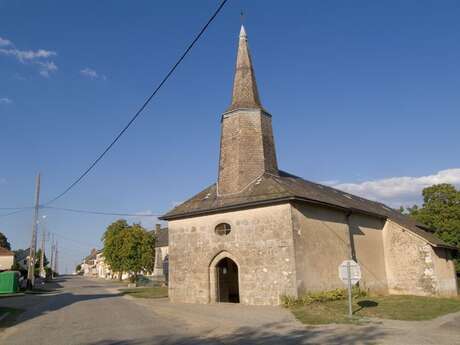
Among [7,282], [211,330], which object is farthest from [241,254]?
[7,282]

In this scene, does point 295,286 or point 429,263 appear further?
point 429,263

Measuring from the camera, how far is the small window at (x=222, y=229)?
19.3 m

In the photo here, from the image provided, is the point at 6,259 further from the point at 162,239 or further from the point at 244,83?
the point at 244,83

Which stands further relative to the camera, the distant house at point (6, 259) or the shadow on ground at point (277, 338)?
the distant house at point (6, 259)

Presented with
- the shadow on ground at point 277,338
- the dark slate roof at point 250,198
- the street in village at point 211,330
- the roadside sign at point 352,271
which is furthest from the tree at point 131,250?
the shadow on ground at point 277,338

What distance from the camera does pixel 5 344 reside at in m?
9.95

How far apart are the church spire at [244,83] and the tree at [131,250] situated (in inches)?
998

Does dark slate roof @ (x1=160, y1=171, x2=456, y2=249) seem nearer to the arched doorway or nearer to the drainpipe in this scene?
the drainpipe

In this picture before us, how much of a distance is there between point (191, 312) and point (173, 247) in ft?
19.4

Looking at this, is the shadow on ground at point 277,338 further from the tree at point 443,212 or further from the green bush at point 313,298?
the tree at point 443,212

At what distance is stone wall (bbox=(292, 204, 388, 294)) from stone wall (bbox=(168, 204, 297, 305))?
62cm

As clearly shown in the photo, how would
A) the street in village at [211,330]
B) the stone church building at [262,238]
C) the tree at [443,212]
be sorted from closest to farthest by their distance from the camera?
1. the street in village at [211,330]
2. the stone church building at [262,238]
3. the tree at [443,212]

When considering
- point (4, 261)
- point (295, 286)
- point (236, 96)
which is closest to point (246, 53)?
point (236, 96)

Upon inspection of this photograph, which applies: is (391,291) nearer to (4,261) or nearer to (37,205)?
(37,205)
